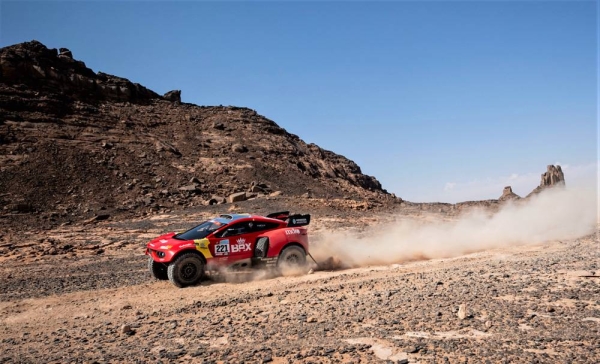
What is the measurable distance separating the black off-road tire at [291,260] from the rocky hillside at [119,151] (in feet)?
65.7

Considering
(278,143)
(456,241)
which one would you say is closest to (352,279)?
(456,241)

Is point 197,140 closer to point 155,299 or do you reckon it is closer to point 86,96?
point 86,96

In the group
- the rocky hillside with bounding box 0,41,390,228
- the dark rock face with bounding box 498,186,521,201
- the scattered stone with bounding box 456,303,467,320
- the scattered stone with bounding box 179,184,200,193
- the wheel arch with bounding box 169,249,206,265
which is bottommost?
the scattered stone with bounding box 456,303,467,320

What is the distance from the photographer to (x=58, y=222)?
26.3 metres

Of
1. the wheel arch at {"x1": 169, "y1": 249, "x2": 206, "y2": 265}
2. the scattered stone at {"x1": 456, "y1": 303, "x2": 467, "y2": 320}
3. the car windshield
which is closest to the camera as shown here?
the scattered stone at {"x1": 456, "y1": 303, "x2": 467, "y2": 320}

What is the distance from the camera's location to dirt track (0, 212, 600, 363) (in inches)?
215

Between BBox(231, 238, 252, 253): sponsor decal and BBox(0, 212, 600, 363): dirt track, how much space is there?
706 mm

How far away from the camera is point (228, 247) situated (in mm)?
10586

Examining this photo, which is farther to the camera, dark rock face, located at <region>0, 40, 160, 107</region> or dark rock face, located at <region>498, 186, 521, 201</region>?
dark rock face, located at <region>0, 40, 160, 107</region>

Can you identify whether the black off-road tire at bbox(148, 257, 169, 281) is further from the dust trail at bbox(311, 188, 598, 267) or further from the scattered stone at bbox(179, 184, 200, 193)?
the scattered stone at bbox(179, 184, 200, 193)

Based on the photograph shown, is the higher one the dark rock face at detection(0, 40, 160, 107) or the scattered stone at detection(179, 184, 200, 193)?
the dark rock face at detection(0, 40, 160, 107)

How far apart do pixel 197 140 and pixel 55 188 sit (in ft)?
56.9

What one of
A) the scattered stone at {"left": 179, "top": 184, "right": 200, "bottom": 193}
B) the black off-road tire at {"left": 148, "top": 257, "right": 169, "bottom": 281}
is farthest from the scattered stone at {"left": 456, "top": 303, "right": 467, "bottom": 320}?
the scattered stone at {"left": 179, "top": 184, "right": 200, "bottom": 193}

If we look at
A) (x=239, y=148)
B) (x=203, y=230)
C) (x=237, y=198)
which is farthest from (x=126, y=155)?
(x=203, y=230)
